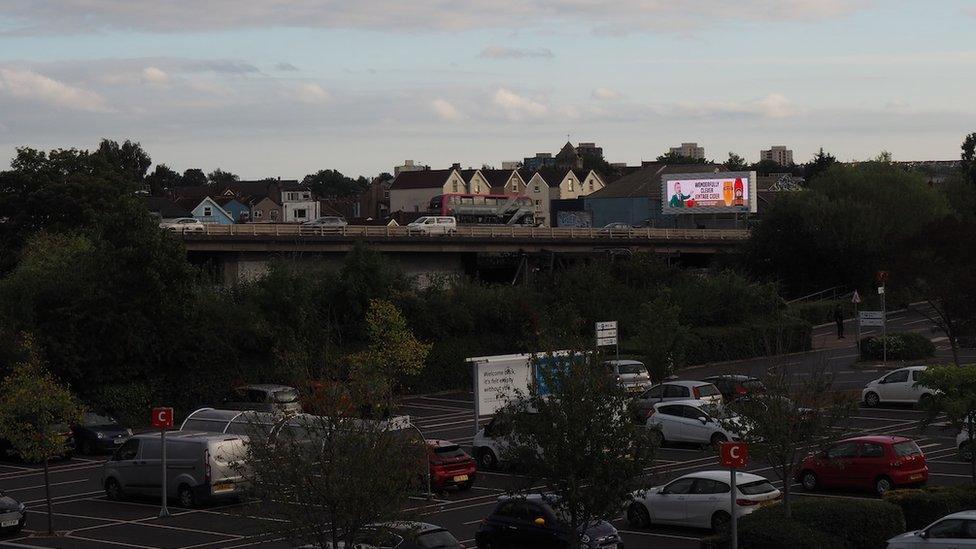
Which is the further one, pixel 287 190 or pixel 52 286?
pixel 287 190

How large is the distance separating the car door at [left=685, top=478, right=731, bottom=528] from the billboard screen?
274ft

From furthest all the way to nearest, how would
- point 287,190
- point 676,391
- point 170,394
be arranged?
point 287,190
point 170,394
point 676,391

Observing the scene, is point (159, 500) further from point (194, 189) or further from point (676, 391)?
point (194, 189)

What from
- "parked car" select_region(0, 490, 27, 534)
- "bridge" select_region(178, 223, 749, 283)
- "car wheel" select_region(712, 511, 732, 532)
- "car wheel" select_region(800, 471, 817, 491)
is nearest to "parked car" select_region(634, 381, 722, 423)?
"car wheel" select_region(800, 471, 817, 491)

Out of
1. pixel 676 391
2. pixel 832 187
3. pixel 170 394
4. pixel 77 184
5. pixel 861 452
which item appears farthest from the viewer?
pixel 832 187

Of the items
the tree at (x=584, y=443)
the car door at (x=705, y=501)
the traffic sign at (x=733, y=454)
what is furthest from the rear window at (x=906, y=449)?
the tree at (x=584, y=443)

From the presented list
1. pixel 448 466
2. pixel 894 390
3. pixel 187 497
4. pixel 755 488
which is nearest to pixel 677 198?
pixel 894 390

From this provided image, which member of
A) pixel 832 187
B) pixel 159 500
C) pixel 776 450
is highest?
pixel 832 187

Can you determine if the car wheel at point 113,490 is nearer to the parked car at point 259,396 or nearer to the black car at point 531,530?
the parked car at point 259,396

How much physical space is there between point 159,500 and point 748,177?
82896 millimetres

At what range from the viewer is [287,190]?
159000 mm

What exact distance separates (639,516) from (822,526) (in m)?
4.84

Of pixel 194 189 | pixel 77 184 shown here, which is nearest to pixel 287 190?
pixel 194 189

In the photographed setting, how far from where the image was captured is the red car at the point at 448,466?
29688 mm
